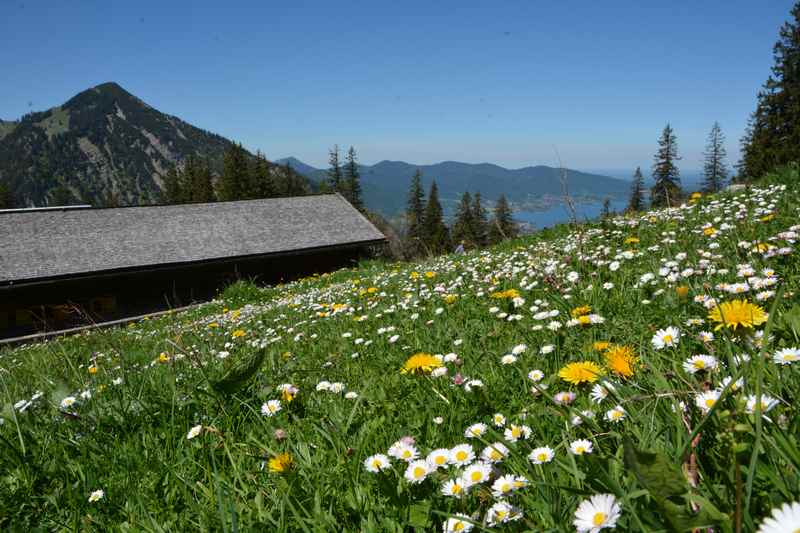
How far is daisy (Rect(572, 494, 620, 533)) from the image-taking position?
0.88m

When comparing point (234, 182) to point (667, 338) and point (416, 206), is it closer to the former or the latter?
point (416, 206)

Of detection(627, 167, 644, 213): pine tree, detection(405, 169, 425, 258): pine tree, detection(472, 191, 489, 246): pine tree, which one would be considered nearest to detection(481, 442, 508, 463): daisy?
detection(627, 167, 644, 213): pine tree

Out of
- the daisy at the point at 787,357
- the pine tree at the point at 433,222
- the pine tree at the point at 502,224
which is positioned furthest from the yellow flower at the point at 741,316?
the pine tree at the point at 433,222

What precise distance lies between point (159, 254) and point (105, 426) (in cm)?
2037

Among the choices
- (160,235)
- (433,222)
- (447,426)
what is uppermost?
(160,235)

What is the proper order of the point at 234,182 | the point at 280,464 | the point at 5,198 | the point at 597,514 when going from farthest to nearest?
1. the point at 5,198
2. the point at 234,182
3. the point at 280,464
4. the point at 597,514

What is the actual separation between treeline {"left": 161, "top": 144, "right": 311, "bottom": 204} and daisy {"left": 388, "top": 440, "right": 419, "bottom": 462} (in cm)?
7311

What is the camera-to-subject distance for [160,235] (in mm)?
21766

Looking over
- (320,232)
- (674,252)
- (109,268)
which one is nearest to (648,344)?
(674,252)

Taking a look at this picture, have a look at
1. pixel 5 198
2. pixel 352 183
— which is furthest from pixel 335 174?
pixel 5 198

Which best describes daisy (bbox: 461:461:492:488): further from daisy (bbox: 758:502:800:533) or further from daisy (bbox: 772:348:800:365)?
daisy (bbox: 772:348:800:365)

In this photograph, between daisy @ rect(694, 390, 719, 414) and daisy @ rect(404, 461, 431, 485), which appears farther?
daisy @ rect(404, 461, 431, 485)

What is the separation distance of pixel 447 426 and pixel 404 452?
43 centimetres

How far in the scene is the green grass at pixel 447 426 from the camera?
3.43 feet
